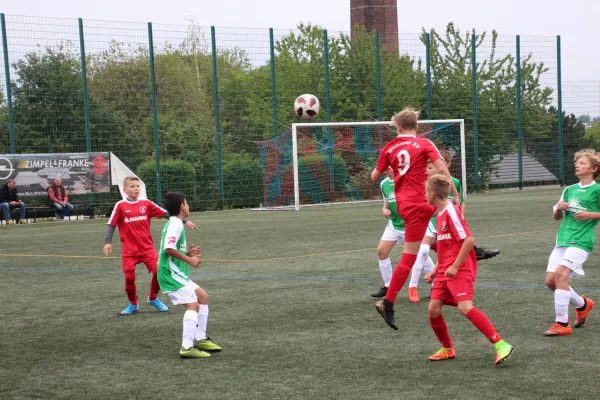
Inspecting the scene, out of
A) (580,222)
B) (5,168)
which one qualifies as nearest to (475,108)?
(5,168)

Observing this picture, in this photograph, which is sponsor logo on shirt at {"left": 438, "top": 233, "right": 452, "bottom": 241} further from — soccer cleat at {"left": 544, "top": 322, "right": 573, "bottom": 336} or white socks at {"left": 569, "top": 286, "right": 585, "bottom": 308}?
white socks at {"left": 569, "top": 286, "right": 585, "bottom": 308}

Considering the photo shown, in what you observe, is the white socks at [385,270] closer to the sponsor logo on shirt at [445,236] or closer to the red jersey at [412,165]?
the red jersey at [412,165]

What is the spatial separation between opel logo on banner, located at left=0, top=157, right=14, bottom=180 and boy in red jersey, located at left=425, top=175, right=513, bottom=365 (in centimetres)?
1947

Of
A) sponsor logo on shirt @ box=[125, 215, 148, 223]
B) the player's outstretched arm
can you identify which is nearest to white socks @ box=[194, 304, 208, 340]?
the player's outstretched arm

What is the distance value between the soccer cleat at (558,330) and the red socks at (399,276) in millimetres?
1246

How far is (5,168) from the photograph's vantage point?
942 inches

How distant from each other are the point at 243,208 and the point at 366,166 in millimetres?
4168

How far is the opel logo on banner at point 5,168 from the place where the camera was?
23.9 metres

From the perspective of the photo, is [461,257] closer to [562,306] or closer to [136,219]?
[562,306]

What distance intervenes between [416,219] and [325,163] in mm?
20996

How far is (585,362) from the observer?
6.11 m

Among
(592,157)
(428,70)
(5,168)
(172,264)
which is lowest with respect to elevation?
(172,264)

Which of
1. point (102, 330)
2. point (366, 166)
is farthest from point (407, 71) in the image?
point (102, 330)

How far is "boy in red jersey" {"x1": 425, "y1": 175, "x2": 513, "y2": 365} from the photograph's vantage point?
6195 millimetres
